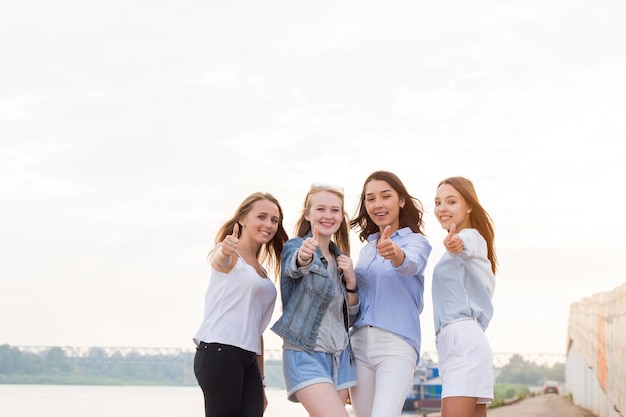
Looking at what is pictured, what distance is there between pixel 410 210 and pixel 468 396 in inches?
48.3

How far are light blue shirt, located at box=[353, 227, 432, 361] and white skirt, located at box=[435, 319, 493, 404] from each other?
236 mm

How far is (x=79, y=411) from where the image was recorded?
40531mm

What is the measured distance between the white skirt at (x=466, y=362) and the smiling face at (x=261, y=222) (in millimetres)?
1237

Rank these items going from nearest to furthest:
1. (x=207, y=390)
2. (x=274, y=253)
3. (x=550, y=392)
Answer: (x=207, y=390)
(x=274, y=253)
(x=550, y=392)

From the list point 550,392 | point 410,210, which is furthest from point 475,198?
point 550,392

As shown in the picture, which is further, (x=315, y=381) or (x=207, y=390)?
(x=207, y=390)

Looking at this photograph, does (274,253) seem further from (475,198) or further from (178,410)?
(178,410)

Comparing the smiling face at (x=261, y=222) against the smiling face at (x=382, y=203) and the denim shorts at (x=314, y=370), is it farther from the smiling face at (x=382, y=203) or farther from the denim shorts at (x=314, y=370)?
the denim shorts at (x=314, y=370)

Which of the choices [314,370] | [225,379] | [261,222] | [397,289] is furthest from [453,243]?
[225,379]

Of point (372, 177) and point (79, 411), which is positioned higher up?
point (372, 177)

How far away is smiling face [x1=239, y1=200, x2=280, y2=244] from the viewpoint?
216 inches

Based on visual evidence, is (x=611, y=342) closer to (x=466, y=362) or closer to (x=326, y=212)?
(x=466, y=362)

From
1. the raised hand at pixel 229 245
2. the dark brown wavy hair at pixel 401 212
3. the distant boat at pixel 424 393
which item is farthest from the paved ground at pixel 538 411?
the raised hand at pixel 229 245

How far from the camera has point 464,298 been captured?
509cm
